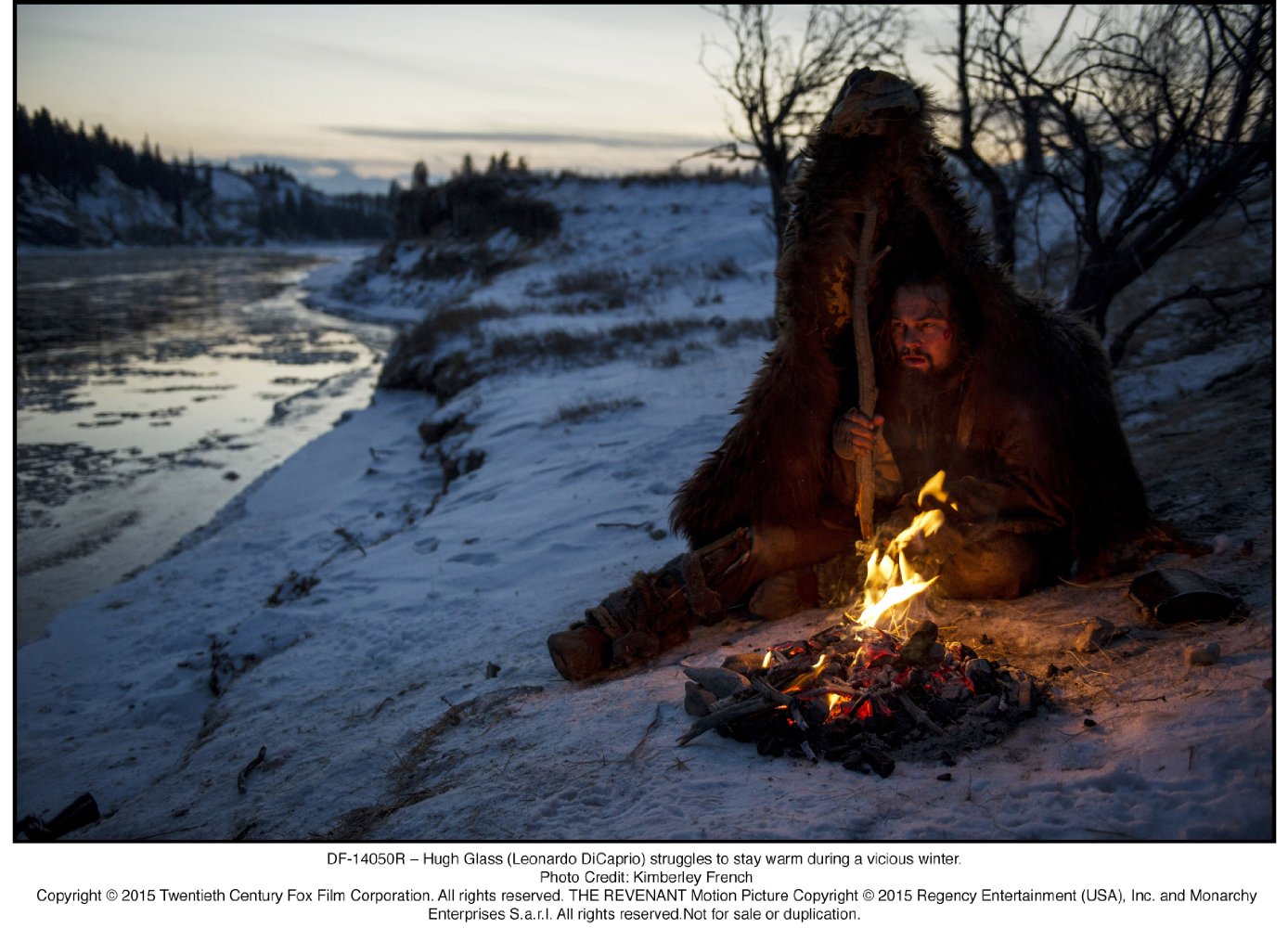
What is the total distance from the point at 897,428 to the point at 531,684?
2.16 m

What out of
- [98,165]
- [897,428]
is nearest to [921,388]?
[897,428]

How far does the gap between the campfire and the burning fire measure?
0.09 metres

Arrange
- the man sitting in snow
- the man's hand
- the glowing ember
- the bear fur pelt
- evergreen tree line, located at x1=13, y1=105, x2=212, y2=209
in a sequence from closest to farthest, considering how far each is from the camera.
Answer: the glowing ember < the bear fur pelt < the man sitting in snow < the man's hand < evergreen tree line, located at x1=13, y1=105, x2=212, y2=209

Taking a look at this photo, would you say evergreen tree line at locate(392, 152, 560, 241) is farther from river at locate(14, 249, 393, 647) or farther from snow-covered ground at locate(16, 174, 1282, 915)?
snow-covered ground at locate(16, 174, 1282, 915)

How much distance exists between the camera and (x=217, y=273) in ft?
135

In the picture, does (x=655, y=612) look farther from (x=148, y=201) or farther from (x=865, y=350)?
(x=148, y=201)

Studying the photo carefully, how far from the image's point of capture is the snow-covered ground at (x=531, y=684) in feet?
7.74

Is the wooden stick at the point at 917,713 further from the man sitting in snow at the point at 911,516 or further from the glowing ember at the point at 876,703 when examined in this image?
the man sitting in snow at the point at 911,516

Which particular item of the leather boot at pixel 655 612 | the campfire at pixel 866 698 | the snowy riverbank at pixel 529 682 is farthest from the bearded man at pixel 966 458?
the leather boot at pixel 655 612

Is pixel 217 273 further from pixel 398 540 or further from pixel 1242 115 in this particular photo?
pixel 1242 115

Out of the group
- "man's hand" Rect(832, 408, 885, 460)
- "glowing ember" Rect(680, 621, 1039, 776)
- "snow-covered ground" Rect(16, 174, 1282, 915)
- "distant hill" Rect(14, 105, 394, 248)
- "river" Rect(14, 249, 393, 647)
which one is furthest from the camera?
"distant hill" Rect(14, 105, 394, 248)

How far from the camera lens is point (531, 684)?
387 centimetres

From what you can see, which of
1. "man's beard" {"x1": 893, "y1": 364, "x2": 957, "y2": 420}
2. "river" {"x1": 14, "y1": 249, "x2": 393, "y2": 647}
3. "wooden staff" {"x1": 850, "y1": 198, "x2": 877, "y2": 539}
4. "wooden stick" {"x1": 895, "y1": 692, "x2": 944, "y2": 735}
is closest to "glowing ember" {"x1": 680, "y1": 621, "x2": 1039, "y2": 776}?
"wooden stick" {"x1": 895, "y1": 692, "x2": 944, "y2": 735}

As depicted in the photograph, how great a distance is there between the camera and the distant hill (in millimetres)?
29098
